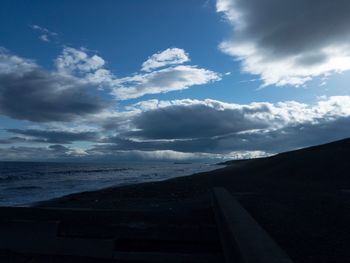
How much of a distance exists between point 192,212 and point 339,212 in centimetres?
418

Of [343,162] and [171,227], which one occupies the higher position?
[343,162]

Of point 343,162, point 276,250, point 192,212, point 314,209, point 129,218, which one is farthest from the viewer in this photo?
point 343,162

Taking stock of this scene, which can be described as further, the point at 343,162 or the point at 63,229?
the point at 343,162

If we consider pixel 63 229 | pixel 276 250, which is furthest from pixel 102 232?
pixel 276 250

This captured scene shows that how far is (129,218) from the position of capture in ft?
33.0

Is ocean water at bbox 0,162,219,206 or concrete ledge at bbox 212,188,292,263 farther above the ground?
ocean water at bbox 0,162,219,206

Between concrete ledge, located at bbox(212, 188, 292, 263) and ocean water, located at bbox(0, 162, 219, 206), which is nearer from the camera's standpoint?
concrete ledge, located at bbox(212, 188, 292, 263)

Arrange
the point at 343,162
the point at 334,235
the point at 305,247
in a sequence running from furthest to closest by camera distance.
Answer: the point at 343,162 → the point at 334,235 → the point at 305,247

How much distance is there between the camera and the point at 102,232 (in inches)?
352

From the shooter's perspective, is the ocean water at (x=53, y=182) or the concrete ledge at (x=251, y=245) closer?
the concrete ledge at (x=251, y=245)

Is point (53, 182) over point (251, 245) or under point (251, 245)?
over

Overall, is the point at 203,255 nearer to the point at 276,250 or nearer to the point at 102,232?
the point at 102,232

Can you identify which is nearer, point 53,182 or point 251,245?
point 251,245

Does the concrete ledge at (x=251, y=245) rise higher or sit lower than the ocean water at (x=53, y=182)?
lower
